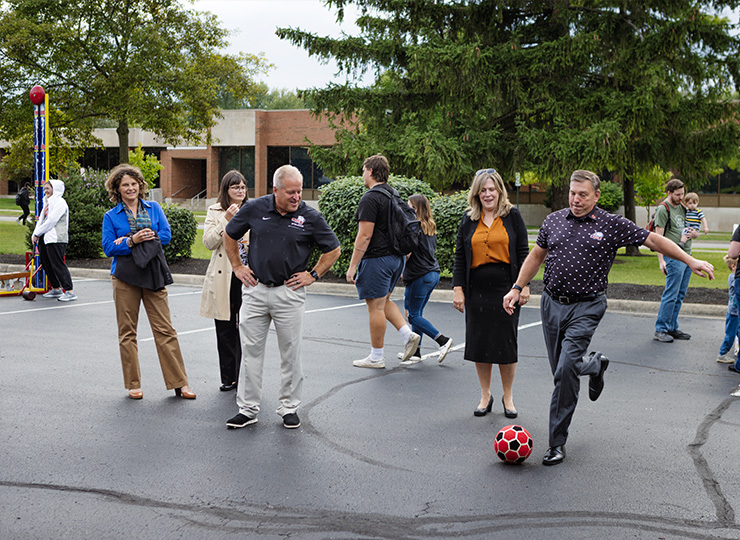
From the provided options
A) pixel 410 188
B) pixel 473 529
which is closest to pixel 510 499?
pixel 473 529

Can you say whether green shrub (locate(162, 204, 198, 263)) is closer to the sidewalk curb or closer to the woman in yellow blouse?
the sidewalk curb

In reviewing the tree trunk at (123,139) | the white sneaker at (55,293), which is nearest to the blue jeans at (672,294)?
the white sneaker at (55,293)

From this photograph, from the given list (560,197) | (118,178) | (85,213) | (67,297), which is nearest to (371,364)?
(118,178)

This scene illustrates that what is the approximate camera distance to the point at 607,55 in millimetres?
20359

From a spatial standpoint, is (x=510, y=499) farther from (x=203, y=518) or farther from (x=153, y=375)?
(x=153, y=375)

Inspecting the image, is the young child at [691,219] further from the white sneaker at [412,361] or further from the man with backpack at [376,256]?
the man with backpack at [376,256]

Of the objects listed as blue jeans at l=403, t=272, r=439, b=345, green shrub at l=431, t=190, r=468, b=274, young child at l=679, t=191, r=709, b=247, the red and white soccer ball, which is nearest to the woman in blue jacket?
blue jeans at l=403, t=272, r=439, b=345

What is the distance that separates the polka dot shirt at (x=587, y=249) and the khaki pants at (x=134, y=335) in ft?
10.8

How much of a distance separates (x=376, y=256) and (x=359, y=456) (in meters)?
2.95

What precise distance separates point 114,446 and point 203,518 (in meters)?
1.51

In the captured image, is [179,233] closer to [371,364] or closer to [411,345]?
[371,364]

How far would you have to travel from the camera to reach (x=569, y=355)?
5.20 m

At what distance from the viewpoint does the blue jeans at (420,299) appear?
8.46 meters

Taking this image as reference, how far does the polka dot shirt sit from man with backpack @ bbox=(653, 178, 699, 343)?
15.7ft
